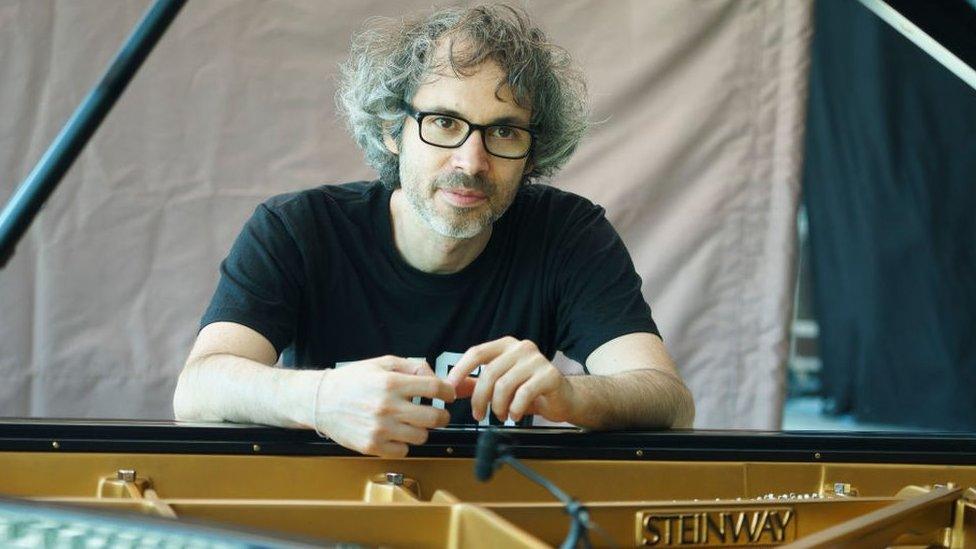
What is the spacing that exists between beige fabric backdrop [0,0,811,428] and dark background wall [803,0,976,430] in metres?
2.33

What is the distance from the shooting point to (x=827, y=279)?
5426 mm

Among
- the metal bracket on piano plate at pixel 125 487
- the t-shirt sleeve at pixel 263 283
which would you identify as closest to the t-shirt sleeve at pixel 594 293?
the t-shirt sleeve at pixel 263 283

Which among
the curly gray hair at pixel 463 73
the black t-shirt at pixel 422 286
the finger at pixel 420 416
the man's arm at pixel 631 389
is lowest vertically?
the finger at pixel 420 416

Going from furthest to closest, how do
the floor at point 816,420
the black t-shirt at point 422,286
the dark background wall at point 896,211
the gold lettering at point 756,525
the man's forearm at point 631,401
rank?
the floor at point 816,420
the dark background wall at point 896,211
the black t-shirt at point 422,286
the man's forearm at point 631,401
the gold lettering at point 756,525

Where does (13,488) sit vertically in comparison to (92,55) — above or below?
below

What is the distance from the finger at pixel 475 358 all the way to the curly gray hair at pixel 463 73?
600 millimetres

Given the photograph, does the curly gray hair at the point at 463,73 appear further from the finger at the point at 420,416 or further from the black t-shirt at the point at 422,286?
the finger at the point at 420,416

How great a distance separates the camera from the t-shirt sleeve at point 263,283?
1.76 metres

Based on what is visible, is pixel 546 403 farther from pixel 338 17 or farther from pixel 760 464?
pixel 338 17

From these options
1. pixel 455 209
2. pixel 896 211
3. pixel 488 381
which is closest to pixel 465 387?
pixel 488 381

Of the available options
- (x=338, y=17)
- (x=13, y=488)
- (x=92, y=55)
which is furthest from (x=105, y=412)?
(x=13, y=488)

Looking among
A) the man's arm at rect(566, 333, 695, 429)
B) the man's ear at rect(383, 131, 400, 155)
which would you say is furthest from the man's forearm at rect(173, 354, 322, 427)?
the man's ear at rect(383, 131, 400, 155)

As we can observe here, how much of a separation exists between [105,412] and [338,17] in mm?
987

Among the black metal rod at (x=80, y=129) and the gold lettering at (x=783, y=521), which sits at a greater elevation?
the black metal rod at (x=80, y=129)
